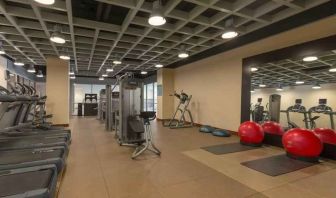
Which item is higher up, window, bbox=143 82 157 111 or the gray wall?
the gray wall

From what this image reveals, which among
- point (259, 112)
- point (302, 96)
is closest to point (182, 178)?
point (259, 112)

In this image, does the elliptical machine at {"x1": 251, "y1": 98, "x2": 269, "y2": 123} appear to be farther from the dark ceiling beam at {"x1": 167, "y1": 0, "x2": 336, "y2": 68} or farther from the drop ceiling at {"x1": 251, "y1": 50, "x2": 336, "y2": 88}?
the dark ceiling beam at {"x1": 167, "y1": 0, "x2": 336, "y2": 68}

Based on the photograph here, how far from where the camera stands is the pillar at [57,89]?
811cm

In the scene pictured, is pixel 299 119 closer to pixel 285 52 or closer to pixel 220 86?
pixel 285 52

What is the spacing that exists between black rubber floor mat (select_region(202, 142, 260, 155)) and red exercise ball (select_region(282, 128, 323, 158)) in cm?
100

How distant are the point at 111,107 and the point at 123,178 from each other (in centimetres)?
460

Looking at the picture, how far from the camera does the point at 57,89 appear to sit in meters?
8.17

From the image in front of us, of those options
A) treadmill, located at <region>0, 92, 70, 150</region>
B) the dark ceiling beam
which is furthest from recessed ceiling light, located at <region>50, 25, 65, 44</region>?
the dark ceiling beam

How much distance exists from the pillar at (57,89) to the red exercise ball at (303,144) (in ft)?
27.5

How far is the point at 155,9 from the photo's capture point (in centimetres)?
341

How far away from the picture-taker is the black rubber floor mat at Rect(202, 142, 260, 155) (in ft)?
14.4

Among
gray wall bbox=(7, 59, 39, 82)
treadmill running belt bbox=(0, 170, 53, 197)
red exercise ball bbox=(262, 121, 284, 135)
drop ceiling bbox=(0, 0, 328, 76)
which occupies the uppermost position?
drop ceiling bbox=(0, 0, 328, 76)

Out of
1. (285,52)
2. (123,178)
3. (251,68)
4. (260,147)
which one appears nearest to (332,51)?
(285,52)

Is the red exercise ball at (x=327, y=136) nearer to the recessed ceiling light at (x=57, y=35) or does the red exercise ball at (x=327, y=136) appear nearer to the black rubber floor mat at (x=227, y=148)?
the black rubber floor mat at (x=227, y=148)
